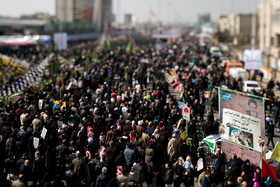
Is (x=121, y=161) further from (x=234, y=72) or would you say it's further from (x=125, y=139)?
(x=234, y=72)

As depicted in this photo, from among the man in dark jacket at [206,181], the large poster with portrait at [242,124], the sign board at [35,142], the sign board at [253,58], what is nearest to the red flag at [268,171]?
the large poster with portrait at [242,124]

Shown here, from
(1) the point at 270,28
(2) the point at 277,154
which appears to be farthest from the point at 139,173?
(1) the point at 270,28

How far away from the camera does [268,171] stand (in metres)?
9.96

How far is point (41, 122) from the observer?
1384 centimetres

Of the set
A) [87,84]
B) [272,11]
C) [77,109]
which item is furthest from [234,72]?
[272,11]

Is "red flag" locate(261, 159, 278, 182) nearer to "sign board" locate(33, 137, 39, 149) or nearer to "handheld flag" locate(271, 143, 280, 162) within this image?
"handheld flag" locate(271, 143, 280, 162)

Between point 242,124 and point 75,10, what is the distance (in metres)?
120

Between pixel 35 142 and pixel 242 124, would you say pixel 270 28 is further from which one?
pixel 35 142

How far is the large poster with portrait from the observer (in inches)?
425

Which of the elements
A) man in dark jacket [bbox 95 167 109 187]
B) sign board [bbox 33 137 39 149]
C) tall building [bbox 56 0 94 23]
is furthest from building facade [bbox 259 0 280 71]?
tall building [bbox 56 0 94 23]

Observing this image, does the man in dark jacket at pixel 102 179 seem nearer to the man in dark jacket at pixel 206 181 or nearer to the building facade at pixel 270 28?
the man in dark jacket at pixel 206 181

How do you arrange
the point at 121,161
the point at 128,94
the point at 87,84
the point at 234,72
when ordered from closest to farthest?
the point at 121,161 < the point at 128,94 < the point at 87,84 < the point at 234,72

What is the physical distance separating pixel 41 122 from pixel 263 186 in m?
7.76

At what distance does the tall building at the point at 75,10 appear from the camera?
12369cm
